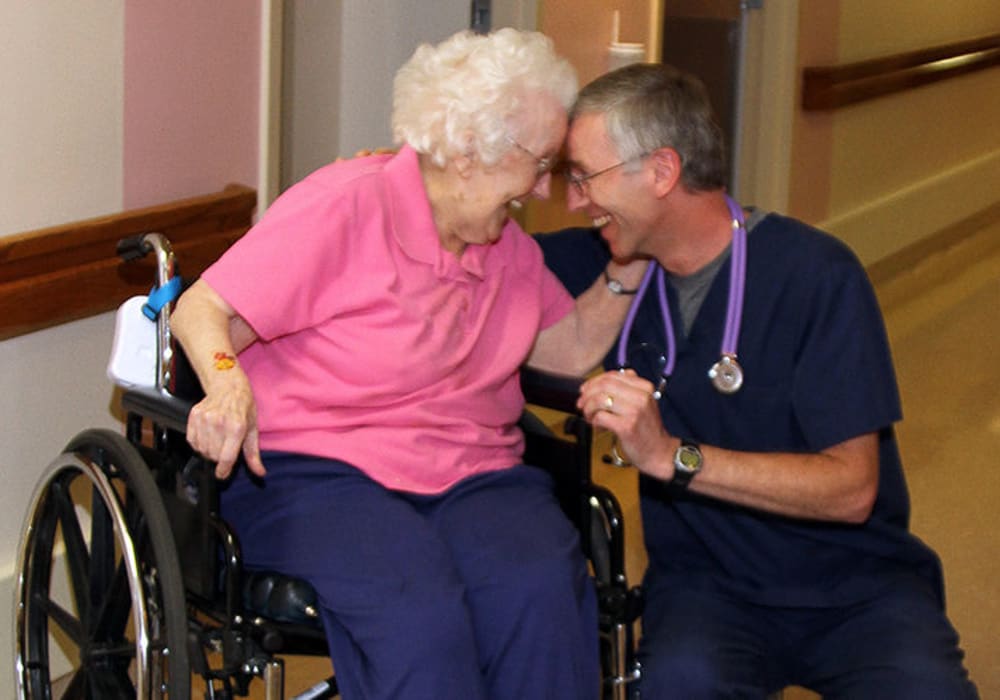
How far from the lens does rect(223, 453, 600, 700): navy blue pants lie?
6.32ft

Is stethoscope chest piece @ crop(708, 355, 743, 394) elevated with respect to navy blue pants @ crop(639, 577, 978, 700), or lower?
elevated

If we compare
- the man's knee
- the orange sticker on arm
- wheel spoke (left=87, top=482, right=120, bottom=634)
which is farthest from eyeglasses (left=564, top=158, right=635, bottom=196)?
wheel spoke (left=87, top=482, right=120, bottom=634)

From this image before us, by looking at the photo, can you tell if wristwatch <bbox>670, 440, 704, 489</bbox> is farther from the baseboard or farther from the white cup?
the baseboard

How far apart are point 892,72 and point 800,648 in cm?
431

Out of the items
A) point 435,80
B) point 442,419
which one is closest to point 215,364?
point 442,419

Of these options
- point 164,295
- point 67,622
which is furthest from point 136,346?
point 67,622

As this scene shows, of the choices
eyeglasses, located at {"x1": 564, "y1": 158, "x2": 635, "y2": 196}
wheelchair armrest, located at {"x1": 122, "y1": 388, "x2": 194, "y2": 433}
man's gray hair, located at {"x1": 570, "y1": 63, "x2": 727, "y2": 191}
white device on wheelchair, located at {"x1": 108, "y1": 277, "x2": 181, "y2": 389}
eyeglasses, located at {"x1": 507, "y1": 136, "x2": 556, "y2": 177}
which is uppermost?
man's gray hair, located at {"x1": 570, "y1": 63, "x2": 727, "y2": 191}

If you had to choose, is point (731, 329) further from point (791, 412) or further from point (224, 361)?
point (224, 361)

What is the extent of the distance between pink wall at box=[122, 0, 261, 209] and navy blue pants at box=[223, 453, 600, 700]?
0.98 m

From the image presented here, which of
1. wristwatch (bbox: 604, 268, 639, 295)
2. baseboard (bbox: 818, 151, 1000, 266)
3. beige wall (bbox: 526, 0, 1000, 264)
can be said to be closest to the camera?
wristwatch (bbox: 604, 268, 639, 295)

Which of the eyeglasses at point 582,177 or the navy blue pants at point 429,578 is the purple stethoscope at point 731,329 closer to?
the eyeglasses at point 582,177

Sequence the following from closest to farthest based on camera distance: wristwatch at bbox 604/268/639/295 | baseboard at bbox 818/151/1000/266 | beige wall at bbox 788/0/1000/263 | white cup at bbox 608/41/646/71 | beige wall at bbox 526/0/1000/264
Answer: wristwatch at bbox 604/268/639/295
white cup at bbox 608/41/646/71
beige wall at bbox 526/0/1000/264
beige wall at bbox 788/0/1000/263
baseboard at bbox 818/151/1000/266

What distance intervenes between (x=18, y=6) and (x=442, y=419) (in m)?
1.07

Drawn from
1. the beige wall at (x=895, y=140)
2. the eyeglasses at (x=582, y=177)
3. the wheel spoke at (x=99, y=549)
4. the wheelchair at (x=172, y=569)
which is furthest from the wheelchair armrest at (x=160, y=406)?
the beige wall at (x=895, y=140)
